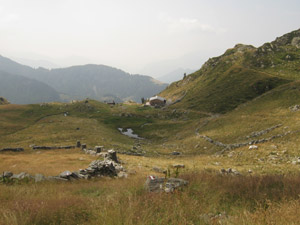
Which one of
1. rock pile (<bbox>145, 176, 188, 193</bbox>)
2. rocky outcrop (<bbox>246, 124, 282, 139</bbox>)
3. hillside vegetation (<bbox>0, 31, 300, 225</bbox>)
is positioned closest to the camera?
hillside vegetation (<bbox>0, 31, 300, 225</bbox>)

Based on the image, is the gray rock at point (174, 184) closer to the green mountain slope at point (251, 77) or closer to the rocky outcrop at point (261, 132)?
the rocky outcrop at point (261, 132)

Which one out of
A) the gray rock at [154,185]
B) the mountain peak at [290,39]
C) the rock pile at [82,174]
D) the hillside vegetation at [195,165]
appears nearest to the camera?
the hillside vegetation at [195,165]

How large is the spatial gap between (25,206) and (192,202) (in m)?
5.83

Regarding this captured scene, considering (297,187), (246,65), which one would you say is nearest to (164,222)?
(297,187)

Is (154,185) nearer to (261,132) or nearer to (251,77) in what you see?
(261,132)

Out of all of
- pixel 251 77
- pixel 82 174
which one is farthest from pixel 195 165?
pixel 251 77

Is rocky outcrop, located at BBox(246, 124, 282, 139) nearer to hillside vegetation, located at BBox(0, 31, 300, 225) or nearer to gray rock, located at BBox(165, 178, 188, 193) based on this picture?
hillside vegetation, located at BBox(0, 31, 300, 225)

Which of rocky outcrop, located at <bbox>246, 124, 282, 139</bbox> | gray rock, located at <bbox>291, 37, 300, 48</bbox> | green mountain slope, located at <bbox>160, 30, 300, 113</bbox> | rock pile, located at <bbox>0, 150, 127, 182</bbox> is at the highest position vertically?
gray rock, located at <bbox>291, 37, 300, 48</bbox>

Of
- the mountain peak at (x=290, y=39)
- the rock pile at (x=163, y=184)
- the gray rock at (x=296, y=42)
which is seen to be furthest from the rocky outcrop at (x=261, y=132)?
the mountain peak at (x=290, y=39)

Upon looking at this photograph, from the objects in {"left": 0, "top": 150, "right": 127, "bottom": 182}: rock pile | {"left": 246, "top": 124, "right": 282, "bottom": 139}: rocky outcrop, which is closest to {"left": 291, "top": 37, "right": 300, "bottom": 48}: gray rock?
{"left": 246, "top": 124, "right": 282, "bottom": 139}: rocky outcrop

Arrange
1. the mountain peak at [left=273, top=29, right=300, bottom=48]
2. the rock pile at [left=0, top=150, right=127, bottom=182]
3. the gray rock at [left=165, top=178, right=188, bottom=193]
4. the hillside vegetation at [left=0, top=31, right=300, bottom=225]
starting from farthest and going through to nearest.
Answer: the mountain peak at [left=273, top=29, right=300, bottom=48] → the rock pile at [left=0, top=150, right=127, bottom=182] → the gray rock at [left=165, top=178, right=188, bottom=193] → the hillside vegetation at [left=0, top=31, right=300, bottom=225]

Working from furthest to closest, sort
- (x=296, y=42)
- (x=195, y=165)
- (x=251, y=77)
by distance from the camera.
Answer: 1. (x=296, y=42)
2. (x=251, y=77)
3. (x=195, y=165)

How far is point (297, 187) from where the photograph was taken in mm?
8875

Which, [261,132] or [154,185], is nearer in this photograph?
[154,185]
